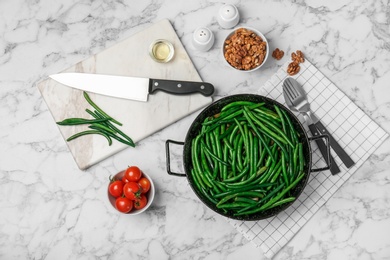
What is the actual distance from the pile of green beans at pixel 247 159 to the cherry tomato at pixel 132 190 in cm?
22

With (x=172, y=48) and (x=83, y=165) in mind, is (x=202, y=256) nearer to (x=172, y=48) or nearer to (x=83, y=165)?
(x=83, y=165)

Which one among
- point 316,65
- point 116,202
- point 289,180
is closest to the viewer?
point 289,180

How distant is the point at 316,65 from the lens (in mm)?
2021

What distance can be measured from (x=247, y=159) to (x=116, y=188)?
0.52m

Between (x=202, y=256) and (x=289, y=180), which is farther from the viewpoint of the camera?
(x=202, y=256)

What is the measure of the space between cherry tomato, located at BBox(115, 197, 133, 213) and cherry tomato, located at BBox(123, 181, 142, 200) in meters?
0.02

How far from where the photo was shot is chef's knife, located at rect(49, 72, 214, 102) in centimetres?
197

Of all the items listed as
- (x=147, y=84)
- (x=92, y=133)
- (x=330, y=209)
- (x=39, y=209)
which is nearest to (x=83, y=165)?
(x=92, y=133)

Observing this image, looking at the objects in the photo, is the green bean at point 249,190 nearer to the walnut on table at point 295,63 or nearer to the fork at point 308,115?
the fork at point 308,115

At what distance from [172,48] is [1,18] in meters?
0.76

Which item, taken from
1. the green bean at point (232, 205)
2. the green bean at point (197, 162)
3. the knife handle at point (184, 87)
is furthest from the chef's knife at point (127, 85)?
the green bean at point (232, 205)

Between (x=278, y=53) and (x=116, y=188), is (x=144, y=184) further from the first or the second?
(x=278, y=53)

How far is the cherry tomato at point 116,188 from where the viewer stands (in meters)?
1.90

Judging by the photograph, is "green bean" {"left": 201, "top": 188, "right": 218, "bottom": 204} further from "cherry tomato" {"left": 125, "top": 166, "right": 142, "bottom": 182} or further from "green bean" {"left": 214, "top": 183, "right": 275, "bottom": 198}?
"cherry tomato" {"left": 125, "top": 166, "right": 142, "bottom": 182}
